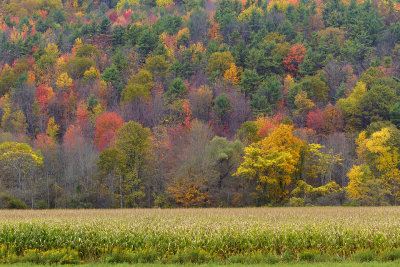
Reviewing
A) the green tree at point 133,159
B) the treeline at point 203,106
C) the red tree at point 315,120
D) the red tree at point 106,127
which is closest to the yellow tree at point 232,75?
the treeline at point 203,106

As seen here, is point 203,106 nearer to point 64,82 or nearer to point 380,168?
point 64,82

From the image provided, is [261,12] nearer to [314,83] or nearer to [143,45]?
[143,45]

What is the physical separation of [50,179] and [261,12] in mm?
107581

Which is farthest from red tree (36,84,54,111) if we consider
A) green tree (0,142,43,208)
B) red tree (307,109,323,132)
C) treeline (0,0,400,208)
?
red tree (307,109,323,132)

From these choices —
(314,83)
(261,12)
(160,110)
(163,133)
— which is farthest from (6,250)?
(261,12)

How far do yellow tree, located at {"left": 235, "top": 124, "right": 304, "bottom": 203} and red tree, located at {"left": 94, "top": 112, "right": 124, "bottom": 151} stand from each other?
128 feet

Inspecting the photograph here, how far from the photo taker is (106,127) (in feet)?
331

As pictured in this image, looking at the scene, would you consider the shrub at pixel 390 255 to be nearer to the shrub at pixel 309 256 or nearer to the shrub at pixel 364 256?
the shrub at pixel 364 256

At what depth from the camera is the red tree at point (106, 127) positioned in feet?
313

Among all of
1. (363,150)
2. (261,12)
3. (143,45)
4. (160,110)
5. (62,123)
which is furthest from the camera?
(261,12)

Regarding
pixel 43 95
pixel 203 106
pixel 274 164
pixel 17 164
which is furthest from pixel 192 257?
A: pixel 43 95

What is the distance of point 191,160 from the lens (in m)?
65.1

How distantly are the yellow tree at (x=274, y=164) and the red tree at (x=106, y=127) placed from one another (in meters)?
39.2

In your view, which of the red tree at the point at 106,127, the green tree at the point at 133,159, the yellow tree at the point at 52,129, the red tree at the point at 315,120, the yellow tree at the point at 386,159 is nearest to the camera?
the yellow tree at the point at 386,159
